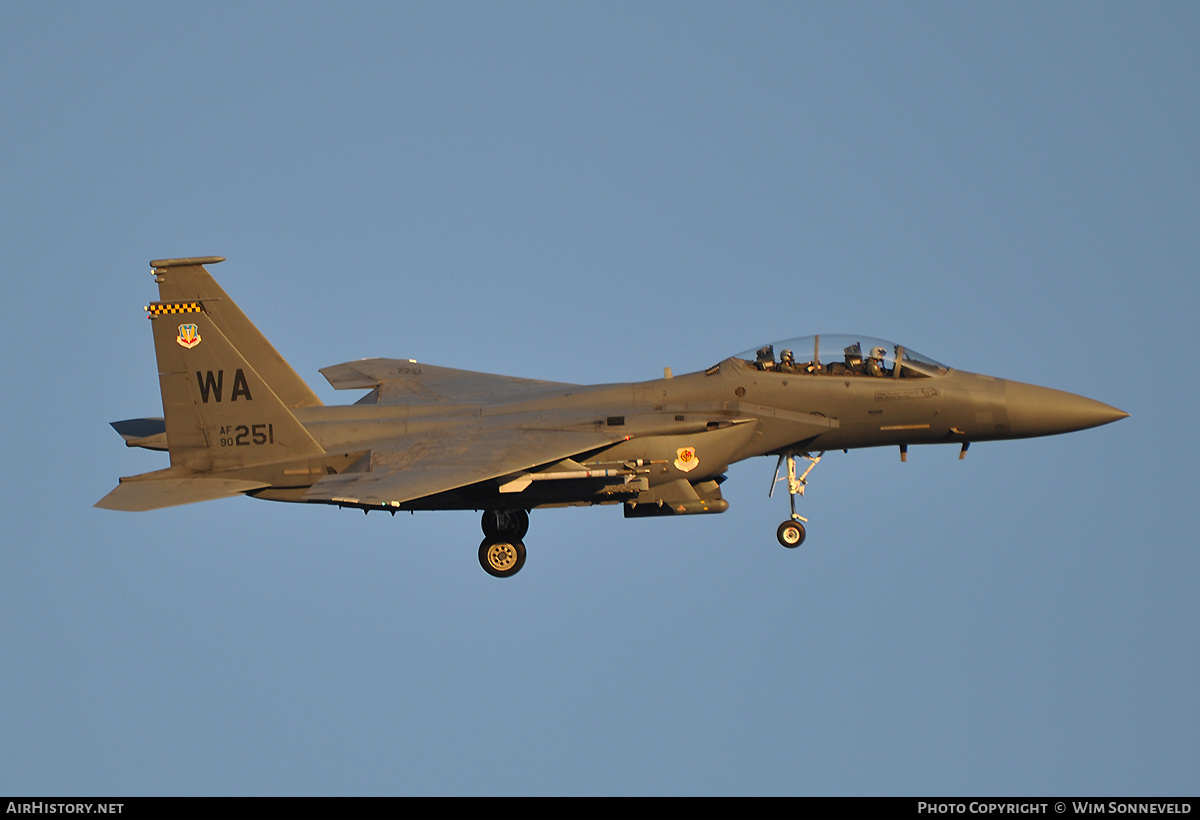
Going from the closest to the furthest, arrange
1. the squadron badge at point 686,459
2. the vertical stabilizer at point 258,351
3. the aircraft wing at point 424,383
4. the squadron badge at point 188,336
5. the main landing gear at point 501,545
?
1. the squadron badge at point 188,336
2. the squadron badge at point 686,459
3. the main landing gear at point 501,545
4. the aircraft wing at point 424,383
5. the vertical stabilizer at point 258,351

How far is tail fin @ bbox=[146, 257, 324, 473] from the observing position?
23969 mm

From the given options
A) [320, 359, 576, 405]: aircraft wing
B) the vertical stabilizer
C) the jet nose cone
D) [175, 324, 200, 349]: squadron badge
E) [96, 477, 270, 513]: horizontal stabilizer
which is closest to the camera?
[96, 477, 270, 513]: horizontal stabilizer

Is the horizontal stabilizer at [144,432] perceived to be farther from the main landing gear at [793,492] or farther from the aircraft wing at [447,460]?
the main landing gear at [793,492]

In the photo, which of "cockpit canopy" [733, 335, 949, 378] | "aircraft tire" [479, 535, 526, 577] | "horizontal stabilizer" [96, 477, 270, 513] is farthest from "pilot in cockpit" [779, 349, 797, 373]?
"horizontal stabilizer" [96, 477, 270, 513]

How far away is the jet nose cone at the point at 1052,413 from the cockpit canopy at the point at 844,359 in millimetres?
1263

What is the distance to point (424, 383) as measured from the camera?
92.6 ft

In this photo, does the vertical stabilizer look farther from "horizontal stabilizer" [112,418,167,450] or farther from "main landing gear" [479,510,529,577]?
"main landing gear" [479,510,529,577]

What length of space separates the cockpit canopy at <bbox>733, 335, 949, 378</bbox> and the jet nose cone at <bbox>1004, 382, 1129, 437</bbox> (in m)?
1.26

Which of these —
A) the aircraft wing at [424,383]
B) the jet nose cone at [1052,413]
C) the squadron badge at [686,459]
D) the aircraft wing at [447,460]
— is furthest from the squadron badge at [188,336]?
the jet nose cone at [1052,413]

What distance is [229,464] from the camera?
24219 mm

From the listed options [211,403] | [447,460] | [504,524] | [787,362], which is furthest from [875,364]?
[211,403]

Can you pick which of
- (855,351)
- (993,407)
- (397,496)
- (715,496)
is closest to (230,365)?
(397,496)

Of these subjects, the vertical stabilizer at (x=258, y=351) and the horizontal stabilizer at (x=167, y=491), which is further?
the vertical stabilizer at (x=258, y=351)

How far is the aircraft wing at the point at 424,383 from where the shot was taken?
2681cm
